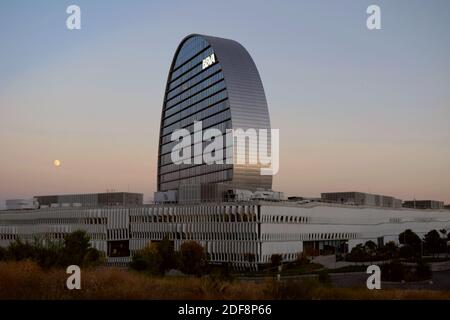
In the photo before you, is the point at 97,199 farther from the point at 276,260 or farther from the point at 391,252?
the point at 391,252

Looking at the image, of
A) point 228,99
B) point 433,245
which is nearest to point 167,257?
point 433,245

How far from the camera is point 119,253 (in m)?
126

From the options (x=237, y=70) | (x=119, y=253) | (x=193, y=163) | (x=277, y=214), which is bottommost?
(x=119, y=253)

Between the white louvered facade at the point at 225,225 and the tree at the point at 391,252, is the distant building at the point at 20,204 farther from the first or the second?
the tree at the point at 391,252

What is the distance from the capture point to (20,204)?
161625 mm

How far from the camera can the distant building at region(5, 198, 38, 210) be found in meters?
161

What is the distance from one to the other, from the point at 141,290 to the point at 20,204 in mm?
138570

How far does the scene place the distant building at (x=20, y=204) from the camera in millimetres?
160562

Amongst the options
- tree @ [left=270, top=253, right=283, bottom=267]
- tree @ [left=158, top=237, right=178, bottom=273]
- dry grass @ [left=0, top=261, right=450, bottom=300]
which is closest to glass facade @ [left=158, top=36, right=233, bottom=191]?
tree @ [left=270, top=253, right=283, bottom=267]

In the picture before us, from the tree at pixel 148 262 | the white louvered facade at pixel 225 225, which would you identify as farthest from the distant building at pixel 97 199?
the tree at pixel 148 262

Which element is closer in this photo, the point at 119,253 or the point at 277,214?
the point at 277,214
